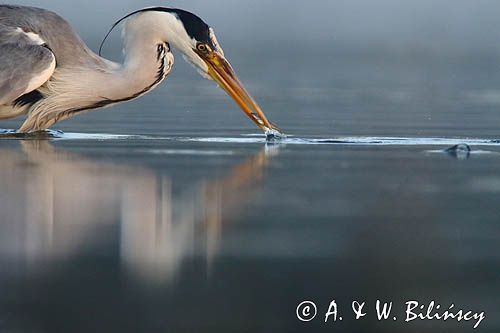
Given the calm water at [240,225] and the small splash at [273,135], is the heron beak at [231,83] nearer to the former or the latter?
the small splash at [273,135]

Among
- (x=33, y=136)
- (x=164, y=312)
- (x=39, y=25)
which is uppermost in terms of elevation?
(x=39, y=25)

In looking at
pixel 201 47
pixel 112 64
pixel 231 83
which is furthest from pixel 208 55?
pixel 112 64

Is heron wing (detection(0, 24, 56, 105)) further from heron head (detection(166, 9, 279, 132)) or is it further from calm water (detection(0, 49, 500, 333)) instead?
heron head (detection(166, 9, 279, 132))

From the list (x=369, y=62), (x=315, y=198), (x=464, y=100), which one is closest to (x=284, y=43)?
(x=369, y=62)

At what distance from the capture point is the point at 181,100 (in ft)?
41.9

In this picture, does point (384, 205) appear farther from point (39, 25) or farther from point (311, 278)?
point (39, 25)

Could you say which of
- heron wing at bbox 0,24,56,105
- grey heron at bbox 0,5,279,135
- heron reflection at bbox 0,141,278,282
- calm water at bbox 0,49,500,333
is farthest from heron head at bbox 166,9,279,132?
heron reflection at bbox 0,141,278,282

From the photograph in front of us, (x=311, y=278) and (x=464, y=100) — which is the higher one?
(x=464, y=100)

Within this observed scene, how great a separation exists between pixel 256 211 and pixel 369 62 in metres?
15.0

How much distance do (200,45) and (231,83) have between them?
0.33 m

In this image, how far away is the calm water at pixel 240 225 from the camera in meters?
4.10

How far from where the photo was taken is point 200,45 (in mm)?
8984

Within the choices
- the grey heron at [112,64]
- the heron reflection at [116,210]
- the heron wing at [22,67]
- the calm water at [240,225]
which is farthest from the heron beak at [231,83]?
the heron reflection at [116,210]

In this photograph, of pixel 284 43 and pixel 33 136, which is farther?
pixel 284 43
